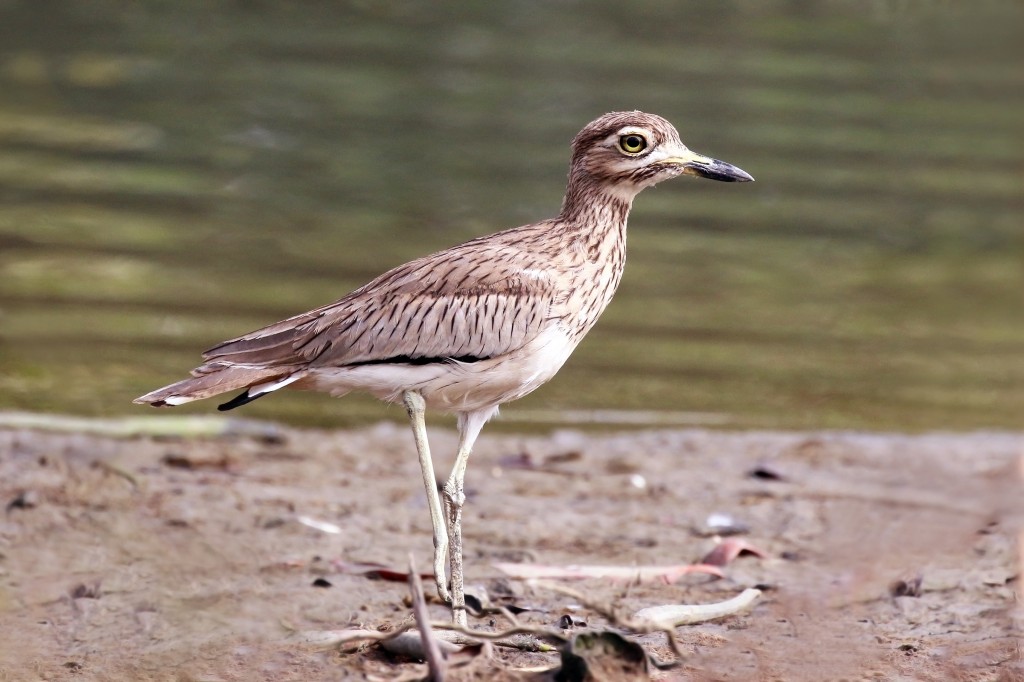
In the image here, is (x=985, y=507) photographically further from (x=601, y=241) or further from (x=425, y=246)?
(x=425, y=246)

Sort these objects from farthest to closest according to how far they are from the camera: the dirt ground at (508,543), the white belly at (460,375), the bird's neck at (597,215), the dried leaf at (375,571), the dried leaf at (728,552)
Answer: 1. the dried leaf at (728,552)
2. the dried leaf at (375,571)
3. the bird's neck at (597,215)
4. the white belly at (460,375)
5. the dirt ground at (508,543)

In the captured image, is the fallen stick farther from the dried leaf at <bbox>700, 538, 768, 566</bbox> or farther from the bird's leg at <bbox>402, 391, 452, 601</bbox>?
the bird's leg at <bbox>402, 391, 452, 601</bbox>

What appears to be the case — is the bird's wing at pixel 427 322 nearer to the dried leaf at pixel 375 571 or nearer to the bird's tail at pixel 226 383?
the bird's tail at pixel 226 383

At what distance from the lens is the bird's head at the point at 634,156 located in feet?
20.4

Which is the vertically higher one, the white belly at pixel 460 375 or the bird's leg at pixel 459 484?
the white belly at pixel 460 375

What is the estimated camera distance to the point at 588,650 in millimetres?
4852

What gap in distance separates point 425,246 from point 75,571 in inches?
232

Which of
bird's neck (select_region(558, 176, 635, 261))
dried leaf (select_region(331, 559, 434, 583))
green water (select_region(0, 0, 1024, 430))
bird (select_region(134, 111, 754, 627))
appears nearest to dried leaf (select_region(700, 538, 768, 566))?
dried leaf (select_region(331, 559, 434, 583))

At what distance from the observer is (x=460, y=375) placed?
5.83m

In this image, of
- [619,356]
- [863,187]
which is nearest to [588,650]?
[619,356]

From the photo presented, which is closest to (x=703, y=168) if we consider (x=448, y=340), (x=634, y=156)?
(x=634, y=156)

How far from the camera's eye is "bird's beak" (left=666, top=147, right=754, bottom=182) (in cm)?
622

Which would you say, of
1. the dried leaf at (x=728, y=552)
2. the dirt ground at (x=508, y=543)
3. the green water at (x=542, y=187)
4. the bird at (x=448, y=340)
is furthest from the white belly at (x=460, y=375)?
the green water at (x=542, y=187)

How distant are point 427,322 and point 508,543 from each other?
1.58 m
